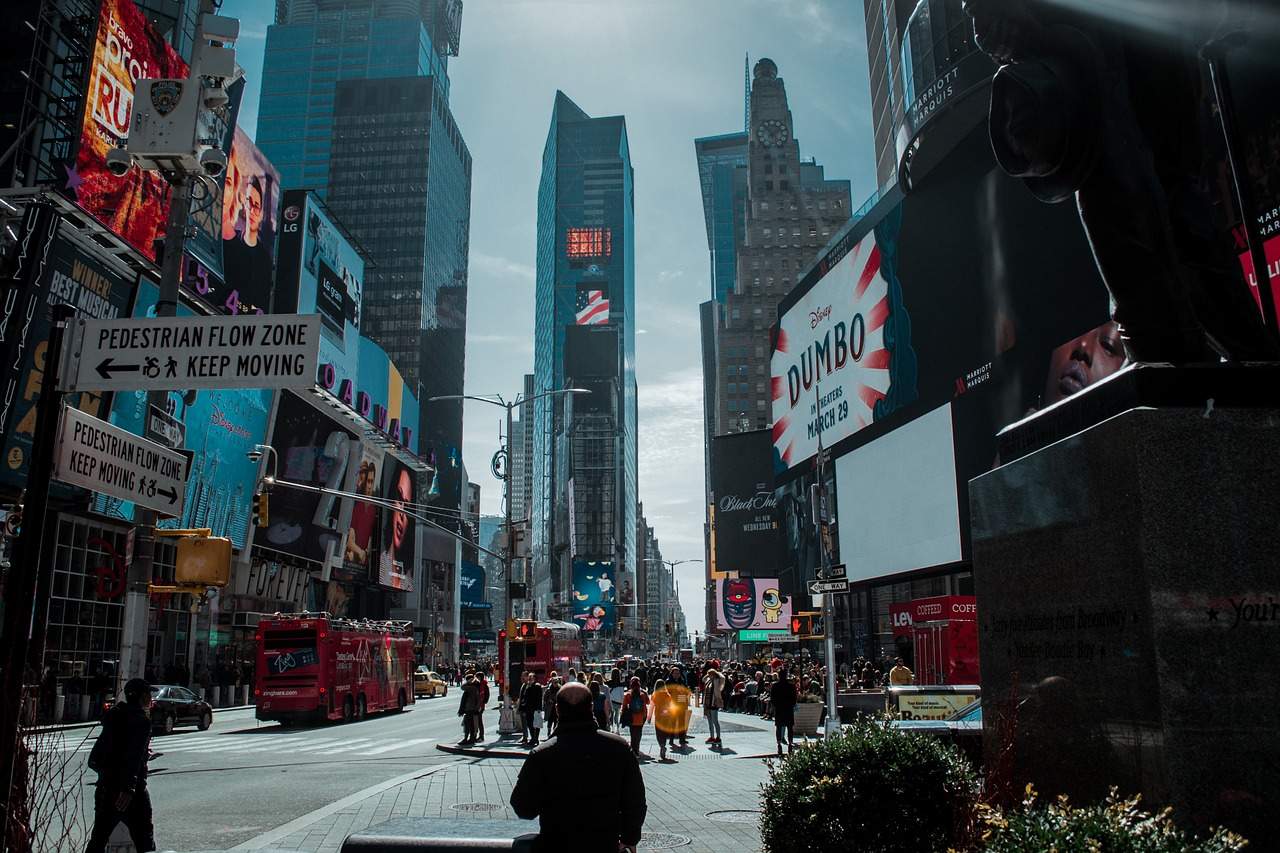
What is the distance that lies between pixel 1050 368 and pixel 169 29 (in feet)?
192

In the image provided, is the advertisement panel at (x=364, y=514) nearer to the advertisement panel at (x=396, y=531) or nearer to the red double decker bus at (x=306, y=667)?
the advertisement panel at (x=396, y=531)

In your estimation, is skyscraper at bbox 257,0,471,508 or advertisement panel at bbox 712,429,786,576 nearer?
advertisement panel at bbox 712,429,786,576

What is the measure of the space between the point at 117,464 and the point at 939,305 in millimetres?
42900

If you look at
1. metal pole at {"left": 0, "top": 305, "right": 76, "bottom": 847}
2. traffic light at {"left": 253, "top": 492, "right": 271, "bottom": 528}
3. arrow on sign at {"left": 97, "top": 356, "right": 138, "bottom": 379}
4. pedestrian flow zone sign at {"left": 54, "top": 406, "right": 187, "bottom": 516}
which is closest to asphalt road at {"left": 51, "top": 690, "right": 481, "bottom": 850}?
metal pole at {"left": 0, "top": 305, "right": 76, "bottom": 847}

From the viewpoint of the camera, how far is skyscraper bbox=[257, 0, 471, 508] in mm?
168125

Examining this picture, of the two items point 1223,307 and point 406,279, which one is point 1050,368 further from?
point 406,279

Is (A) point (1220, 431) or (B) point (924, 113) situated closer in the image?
(A) point (1220, 431)

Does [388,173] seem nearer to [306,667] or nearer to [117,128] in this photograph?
[117,128]

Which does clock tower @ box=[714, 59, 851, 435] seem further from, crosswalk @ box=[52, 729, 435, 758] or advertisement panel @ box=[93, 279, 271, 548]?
crosswalk @ box=[52, 729, 435, 758]

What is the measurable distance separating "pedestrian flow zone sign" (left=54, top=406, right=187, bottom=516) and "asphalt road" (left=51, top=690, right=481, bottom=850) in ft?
6.53

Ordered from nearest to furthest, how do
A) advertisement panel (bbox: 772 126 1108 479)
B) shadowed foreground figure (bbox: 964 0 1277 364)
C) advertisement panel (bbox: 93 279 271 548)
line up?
1. shadowed foreground figure (bbox: 964 0 1277 364)
2. advertisement panel (bbox: 772 126 1108 479)
3. advertisement panel (bbox: 93 279 271 548)

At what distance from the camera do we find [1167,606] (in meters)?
4.88

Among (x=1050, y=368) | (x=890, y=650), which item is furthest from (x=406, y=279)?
(x=1050, y=368)

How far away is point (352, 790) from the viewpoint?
15.2 meters
